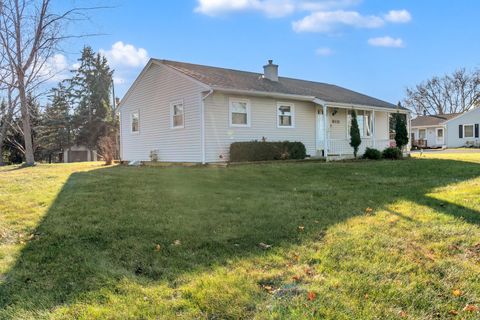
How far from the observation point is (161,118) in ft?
53.4

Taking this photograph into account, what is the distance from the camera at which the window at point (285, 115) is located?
16.0 m

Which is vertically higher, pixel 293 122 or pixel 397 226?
pixel 293 122

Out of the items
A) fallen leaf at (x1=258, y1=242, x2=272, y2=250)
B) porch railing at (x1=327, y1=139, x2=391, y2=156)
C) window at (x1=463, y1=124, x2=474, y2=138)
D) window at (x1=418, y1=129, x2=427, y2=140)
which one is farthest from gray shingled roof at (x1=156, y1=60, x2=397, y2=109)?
window at (x1=418, y1=129, x2=427, y2=140)

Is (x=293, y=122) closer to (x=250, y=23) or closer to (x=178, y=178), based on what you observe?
(x=250, y=23)

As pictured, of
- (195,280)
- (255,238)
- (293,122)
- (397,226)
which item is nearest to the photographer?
(195,280)

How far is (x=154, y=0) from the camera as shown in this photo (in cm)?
1281

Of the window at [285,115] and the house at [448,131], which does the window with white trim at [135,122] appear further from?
the house at [448,131]

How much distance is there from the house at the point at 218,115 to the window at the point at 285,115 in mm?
43

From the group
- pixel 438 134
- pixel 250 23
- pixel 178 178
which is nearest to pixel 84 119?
pixel 250 23

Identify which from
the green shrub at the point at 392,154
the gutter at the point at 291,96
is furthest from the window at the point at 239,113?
the green shrub at the point at 392,154

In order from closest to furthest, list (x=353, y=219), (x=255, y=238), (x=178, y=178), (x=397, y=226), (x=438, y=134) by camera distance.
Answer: (x=255, y=238)
(x=397, y=226)
(x=353, y=219)
(x=178, y=178)
(x=438, y=134)

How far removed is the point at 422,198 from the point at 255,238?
11.7ft

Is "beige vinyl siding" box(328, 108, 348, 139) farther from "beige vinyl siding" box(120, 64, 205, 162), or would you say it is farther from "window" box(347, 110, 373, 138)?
"beige vinyl siding" box(120, 64, 205, 162)

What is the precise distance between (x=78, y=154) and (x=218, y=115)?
107 ft
